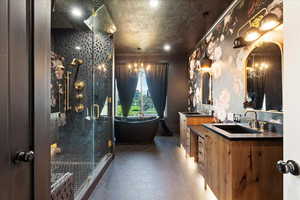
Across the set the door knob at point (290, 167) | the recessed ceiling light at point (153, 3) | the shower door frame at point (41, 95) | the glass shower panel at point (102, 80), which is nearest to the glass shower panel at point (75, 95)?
the glass shower panel at point (102, 80)

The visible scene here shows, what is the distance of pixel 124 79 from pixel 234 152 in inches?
213

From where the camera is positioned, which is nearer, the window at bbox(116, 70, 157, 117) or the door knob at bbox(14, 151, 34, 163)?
the door knob at bbox(14, 151, 34, 163)

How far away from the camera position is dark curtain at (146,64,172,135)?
6742 millimetres

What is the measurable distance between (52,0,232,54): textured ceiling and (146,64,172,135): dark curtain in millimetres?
1381

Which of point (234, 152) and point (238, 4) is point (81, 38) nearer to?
point (238, 4)

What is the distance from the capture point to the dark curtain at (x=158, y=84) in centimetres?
674

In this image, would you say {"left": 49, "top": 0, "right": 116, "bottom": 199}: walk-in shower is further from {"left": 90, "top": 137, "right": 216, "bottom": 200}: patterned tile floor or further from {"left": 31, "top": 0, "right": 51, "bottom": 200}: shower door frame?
{"left": 31, "top": 0, "right": 51, "bottom": 200}: shower door frame

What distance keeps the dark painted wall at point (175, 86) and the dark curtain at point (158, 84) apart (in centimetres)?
22

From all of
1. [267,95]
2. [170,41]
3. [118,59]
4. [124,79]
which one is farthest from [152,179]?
[118,59]

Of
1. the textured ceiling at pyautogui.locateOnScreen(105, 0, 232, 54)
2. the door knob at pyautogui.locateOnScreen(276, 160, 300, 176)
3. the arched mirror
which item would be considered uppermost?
the textured ceiling at pyautogui.locateOnScreen(105, 0, 232, 54)

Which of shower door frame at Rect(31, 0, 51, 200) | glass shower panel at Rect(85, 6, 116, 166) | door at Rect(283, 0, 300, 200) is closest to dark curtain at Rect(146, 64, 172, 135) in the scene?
glass shower panel at Rect(85, 6, 116, 166)

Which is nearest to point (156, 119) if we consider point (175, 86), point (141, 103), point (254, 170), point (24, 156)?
point (141, 103)

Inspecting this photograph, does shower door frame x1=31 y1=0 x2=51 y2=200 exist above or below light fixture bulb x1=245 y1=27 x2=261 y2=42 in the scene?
below

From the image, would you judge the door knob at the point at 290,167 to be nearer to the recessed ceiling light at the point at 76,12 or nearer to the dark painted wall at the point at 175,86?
the recessed ceiling light at the point at 76,12
